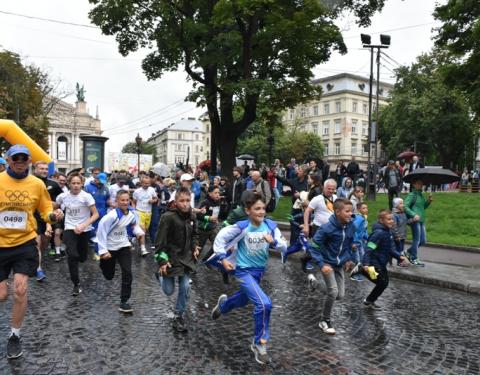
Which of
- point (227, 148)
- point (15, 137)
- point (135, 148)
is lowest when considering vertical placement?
point (15, 137)

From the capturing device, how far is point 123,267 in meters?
6.27

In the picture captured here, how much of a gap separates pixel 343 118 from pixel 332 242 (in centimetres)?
8428

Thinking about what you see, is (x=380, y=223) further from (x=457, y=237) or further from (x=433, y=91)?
(x=433, y=91)

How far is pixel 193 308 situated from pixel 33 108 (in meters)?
37.5

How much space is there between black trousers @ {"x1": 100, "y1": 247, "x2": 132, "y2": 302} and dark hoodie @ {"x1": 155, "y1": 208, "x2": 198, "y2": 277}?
0.96 m

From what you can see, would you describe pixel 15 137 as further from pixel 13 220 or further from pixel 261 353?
pixel 261 353

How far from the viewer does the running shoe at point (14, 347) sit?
4.46 metres

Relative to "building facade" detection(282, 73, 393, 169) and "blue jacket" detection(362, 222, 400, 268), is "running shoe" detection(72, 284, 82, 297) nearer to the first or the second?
"blue jacket" detection(362, 222, 400, 268)

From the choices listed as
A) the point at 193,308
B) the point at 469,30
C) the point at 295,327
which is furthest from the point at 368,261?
the point at 469,30

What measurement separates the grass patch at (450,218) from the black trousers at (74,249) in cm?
989

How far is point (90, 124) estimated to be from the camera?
113 metres

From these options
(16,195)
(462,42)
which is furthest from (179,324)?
A: (462,42)

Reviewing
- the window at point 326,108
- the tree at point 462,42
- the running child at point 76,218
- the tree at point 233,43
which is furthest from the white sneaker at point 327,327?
the window at point 326,108

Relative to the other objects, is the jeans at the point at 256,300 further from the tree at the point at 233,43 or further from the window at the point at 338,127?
the window at the point at 338,127
